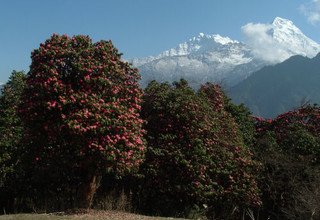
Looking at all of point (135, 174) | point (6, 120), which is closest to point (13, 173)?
point (6, 120)

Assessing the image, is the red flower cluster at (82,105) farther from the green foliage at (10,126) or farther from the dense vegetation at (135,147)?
the green foliage at (10,126)

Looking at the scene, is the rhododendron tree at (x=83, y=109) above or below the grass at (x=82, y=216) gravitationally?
above

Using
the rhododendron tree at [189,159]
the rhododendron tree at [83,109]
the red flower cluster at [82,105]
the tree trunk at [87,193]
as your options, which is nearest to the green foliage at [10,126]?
the rhododendron tree at [83,109]

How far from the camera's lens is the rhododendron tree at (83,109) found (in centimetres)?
1445

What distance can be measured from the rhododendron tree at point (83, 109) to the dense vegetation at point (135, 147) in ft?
0.11

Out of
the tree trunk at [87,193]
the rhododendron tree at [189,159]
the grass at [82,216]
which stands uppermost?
the rhododendron tree at [189,159]

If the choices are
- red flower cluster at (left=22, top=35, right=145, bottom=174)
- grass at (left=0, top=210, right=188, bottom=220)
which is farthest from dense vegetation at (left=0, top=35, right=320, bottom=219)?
grass at (left=0, top=210, right=188, bottom=220)

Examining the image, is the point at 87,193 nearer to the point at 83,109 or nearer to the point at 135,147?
the point at 135,147

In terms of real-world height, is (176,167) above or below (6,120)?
below

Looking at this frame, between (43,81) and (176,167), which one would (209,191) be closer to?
(176,167)

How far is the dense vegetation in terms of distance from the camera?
14805 millimetres

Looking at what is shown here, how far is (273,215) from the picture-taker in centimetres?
2219

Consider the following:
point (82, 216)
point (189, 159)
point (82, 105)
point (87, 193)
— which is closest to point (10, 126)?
point (87, 193)

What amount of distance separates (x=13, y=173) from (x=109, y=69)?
686cm
